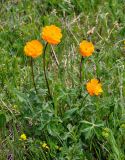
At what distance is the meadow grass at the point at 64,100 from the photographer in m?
2.32

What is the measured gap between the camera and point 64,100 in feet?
8.07

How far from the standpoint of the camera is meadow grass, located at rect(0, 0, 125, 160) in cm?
232

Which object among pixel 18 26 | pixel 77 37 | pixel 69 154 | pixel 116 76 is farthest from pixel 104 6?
pixel 69 154

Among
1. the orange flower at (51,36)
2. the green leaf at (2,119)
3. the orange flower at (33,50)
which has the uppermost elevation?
the orange flower at (51,36)

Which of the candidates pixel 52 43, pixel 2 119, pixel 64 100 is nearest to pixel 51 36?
pixel 52 43

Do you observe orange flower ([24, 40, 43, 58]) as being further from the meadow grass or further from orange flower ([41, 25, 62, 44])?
the meadow grass

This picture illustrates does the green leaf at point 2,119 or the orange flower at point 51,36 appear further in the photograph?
the green leaf at point 2,119

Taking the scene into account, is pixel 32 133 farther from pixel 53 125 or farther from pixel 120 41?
pixel 120 41

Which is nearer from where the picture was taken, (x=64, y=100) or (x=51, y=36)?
(x=51, y=36)

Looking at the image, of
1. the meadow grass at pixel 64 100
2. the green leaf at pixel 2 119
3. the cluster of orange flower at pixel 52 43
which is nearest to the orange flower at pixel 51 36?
the cluster of orange flower at pixel 52 43

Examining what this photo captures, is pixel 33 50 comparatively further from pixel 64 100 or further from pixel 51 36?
pixel 64 100

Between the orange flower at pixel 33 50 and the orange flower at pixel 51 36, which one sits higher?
the orange flower at pixel 51 36

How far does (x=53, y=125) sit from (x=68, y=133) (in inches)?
3.7

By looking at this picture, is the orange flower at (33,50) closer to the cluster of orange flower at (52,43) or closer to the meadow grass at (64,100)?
the cluster of orange flower at (52,43)
